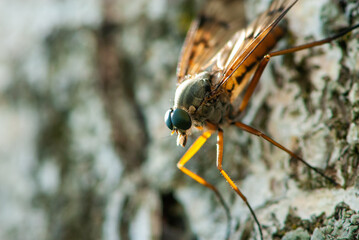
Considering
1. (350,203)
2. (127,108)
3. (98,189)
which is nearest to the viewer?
(350,203)

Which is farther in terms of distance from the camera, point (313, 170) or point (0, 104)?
point (0, 104)

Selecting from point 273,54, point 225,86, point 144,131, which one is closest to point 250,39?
point 273,54

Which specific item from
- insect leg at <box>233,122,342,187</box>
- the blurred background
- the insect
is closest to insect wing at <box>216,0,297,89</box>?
the insect

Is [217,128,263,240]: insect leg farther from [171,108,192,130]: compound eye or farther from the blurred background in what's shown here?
[171,108,192,130]: compound eye

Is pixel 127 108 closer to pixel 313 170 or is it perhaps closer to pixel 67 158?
pixel 67 158

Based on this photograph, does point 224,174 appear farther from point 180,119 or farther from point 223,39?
point 223,39

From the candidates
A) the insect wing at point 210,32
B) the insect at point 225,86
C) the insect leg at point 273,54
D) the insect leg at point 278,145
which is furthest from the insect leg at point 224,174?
the insect wing at point 210,32

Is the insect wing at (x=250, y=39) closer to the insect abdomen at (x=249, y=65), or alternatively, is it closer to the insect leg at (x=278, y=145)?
the insect abdomen at (x=249, y=65)

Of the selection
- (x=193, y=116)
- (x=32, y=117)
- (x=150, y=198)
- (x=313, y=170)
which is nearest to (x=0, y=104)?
(x=32, y=117)
